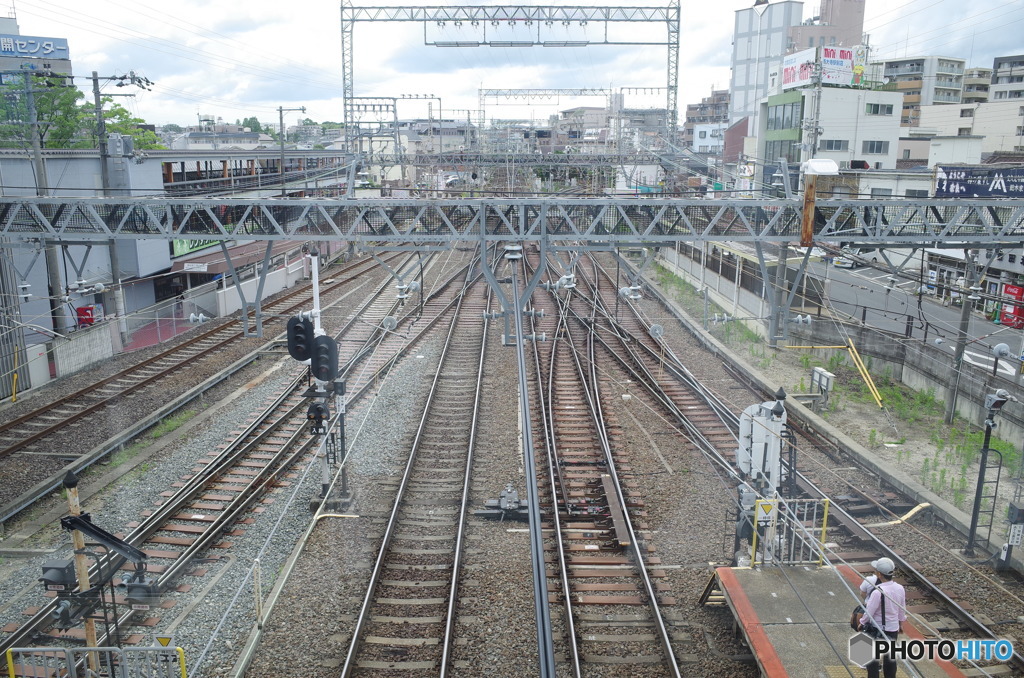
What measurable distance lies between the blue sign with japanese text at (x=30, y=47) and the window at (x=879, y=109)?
1892 inches

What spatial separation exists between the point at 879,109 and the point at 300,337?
3069 cm

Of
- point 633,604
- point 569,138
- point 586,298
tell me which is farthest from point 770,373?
point 569,138

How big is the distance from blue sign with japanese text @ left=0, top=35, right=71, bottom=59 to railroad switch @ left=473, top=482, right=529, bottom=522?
52.8 m

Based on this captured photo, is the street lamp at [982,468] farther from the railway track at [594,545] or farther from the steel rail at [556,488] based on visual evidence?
the steel rail at [556,488]

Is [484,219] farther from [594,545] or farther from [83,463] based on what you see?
[83,463]

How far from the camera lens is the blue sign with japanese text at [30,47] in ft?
156

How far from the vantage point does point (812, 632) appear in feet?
20.8

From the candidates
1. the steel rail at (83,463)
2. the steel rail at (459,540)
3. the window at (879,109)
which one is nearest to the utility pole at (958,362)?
the steel rail at (459,540)

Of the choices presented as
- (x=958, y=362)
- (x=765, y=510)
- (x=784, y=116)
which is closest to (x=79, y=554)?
(x=765, y=510)

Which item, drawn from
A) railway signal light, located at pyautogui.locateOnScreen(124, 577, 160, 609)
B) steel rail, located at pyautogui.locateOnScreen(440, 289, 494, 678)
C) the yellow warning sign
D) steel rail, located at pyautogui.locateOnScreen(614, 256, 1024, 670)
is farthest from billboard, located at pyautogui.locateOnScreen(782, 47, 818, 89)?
railway signal light, located at pyautogui.locateOnScreen(124, 577, 160, 609)

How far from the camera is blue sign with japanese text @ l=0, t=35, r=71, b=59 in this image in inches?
1874

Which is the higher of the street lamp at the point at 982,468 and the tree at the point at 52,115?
the tree at the point at 52,115

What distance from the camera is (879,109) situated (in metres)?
31.7

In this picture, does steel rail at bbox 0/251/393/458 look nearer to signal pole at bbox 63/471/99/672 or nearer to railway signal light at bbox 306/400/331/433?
railway signal light at bbox 306/400/331/433
